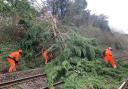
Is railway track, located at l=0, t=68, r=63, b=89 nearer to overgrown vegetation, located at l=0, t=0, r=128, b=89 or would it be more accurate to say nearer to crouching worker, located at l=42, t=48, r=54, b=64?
overgrown vegetation, located at l=0, t=0, r=128, b=89

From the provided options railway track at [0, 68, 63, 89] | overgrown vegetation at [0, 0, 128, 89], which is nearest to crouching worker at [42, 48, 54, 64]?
overgrown vegetation at [0, 0, 128, 89]

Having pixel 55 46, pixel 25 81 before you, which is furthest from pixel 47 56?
pixel 25 81

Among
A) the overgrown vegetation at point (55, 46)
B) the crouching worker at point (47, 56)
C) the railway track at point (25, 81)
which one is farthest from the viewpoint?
the crouching worker at point (47, 56)

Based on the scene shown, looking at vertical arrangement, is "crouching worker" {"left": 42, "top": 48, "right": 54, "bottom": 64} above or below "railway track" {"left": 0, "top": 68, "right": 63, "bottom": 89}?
above

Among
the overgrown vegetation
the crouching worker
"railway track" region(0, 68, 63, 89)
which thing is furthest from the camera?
the crouching worker

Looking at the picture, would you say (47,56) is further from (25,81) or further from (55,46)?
(25,81)

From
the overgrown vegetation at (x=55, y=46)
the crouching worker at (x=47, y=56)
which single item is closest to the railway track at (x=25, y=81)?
the overgrown vegetation at (x=55, y=46)

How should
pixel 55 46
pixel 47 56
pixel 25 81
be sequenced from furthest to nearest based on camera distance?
pixel 47 56 < pixel 55 46 < pixel 25 81

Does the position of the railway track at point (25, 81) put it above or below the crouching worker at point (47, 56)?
below

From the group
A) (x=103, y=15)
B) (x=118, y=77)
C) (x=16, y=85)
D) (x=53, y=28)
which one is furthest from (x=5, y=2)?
(x=103, y=15)

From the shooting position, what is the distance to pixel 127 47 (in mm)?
32812

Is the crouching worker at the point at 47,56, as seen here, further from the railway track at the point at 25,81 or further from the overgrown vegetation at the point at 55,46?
the railway track at the point at 25,81

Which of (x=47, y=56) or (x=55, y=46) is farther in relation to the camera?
(x=47, y=56)

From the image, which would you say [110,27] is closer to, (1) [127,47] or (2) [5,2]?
(1) [127,47]
